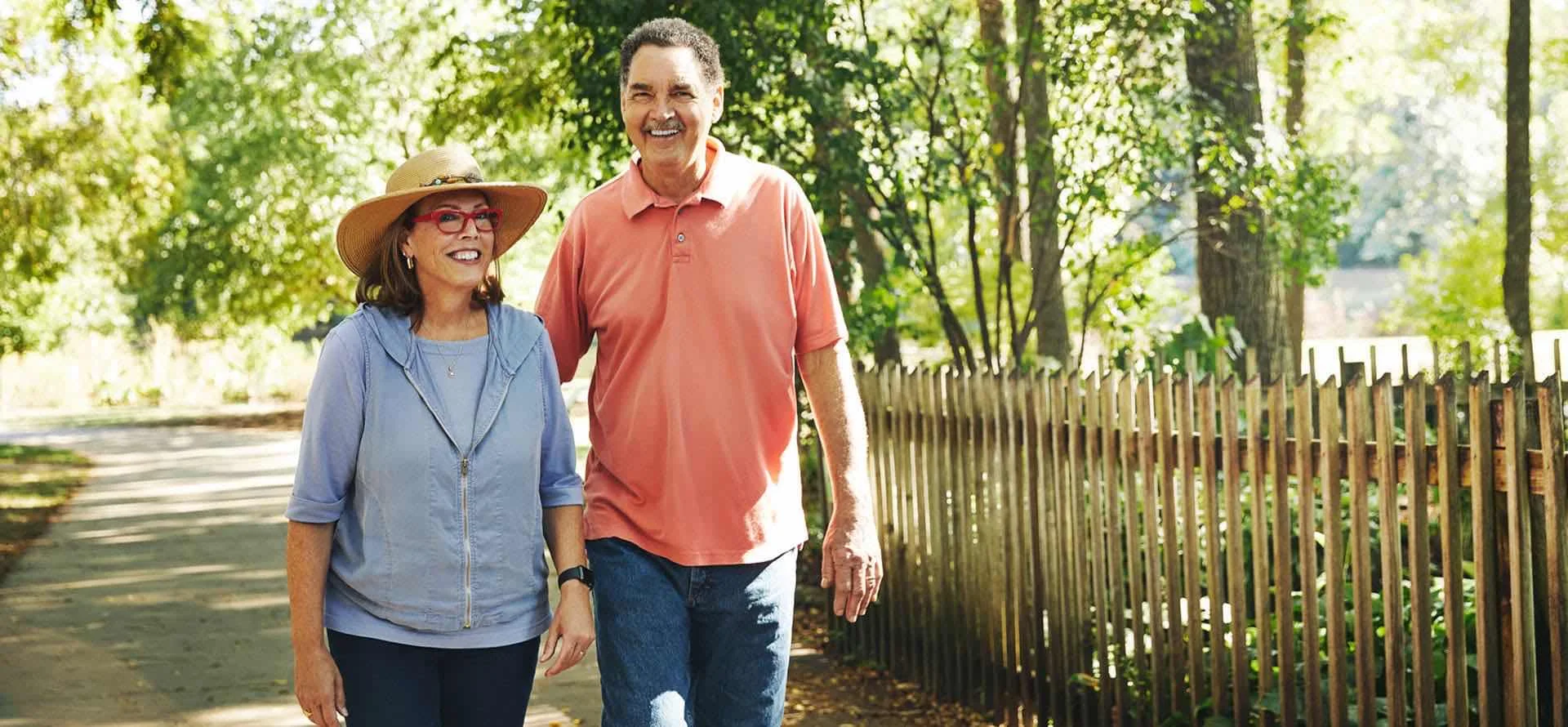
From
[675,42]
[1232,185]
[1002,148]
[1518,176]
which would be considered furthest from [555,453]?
[1518,176]

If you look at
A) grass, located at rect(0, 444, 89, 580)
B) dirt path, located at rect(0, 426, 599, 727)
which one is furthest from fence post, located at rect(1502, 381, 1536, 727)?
grass, located at rect(0, 444, 89, 580)

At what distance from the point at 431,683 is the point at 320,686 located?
0.21 m

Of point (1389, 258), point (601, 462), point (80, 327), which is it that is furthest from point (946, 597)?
point (1389, 258)

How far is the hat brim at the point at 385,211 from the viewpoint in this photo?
333 centimetres

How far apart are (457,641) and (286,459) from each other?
17.9 metres

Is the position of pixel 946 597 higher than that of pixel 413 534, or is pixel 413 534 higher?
pixel 413 534

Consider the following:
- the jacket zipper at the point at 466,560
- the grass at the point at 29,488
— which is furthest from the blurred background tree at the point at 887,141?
the jacket zipper at the point at 466,560

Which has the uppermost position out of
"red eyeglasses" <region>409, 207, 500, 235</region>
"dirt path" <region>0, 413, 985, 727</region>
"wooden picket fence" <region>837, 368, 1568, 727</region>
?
"red eyeglasses" <region>409, 207, 500, 235</region>

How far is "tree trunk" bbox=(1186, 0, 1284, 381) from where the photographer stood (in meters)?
9.18

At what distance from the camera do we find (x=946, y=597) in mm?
6941

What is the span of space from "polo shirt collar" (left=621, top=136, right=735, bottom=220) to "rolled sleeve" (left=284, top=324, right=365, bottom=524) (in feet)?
2.44

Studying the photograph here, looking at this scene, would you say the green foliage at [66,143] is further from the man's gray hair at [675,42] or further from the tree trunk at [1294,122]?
the man's gray hair at [675,42]

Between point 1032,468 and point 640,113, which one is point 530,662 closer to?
point 640,113

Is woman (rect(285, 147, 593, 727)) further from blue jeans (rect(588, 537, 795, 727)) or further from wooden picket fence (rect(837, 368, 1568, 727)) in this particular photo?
wooden picket fence (rect(837, 368, 1568, 727))
